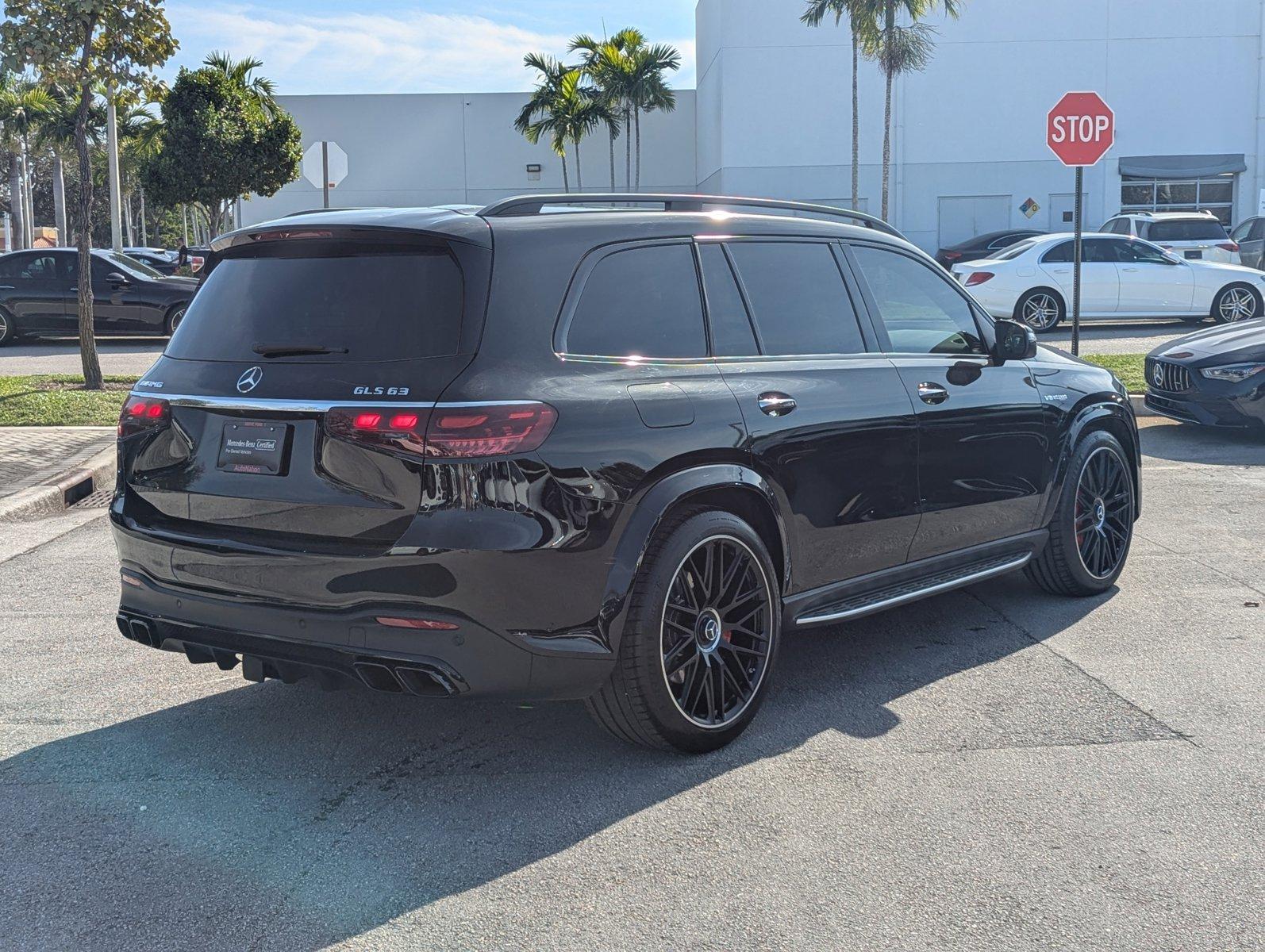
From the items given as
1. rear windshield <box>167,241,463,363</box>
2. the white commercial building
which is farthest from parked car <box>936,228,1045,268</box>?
rear windshield <box>167,241,463,363</box>

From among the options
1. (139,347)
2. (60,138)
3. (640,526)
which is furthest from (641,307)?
(60,138)

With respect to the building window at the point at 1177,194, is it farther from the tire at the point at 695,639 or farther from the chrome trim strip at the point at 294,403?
the chrome trim strip at the point at 294,403

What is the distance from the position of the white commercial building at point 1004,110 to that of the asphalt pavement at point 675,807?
113 ft

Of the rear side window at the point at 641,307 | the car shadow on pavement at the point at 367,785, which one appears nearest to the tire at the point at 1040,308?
the car shadow on pavement at the point at 367,785

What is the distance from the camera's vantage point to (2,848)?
12.1 feet

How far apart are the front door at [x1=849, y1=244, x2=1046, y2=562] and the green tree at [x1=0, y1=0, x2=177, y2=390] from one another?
1030cm

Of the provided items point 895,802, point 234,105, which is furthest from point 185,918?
point 234,105

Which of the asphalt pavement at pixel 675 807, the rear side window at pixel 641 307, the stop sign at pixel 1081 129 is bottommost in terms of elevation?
the asphalt pavement at pixel 675 807

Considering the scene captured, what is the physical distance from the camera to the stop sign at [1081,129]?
1370cm

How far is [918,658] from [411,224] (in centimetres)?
276

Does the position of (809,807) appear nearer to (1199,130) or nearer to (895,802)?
(895,802)

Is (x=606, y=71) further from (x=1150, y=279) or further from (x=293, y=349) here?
(x=293, y=349)

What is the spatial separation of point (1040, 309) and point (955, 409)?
16.0 meters

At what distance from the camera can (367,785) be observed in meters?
4.15
